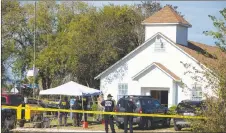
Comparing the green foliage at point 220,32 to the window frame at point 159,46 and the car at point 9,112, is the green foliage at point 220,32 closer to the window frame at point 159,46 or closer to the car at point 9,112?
the car at point 9,112

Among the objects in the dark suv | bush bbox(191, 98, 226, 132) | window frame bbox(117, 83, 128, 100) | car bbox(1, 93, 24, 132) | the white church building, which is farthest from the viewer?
window frame bbox(117, 83, 128, 100)

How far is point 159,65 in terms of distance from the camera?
40.2 m

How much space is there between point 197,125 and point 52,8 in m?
44.4

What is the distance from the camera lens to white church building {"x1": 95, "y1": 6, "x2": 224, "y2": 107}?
39.4 meters

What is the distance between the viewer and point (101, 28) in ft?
156

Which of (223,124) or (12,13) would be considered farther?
(12,13)

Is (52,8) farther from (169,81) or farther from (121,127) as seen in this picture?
(121,127)

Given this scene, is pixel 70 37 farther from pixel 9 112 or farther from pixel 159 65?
pixel 9 112

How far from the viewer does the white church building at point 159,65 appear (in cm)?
3941

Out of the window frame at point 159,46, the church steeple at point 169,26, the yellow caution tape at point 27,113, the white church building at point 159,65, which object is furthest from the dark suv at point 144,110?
the church steeple at point 169,26

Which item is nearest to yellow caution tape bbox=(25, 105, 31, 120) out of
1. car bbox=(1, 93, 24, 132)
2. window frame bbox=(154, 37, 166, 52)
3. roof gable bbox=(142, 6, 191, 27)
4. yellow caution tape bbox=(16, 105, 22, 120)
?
yellow caution tape bbox=(16, 105, 22, 120)

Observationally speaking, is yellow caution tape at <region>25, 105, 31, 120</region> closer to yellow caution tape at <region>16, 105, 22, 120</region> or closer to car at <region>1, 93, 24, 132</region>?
yellow caution tape at <region>16, 105, 22, 120</region>

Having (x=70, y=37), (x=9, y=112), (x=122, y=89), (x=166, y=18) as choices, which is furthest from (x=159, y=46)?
(x=9, y=112)

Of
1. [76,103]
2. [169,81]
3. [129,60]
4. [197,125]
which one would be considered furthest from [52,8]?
[197,125]
